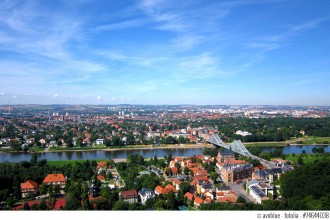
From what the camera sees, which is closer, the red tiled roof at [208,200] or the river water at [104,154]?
the red tiled roof at [208,200]

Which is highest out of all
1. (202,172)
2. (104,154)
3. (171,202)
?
(171,202)

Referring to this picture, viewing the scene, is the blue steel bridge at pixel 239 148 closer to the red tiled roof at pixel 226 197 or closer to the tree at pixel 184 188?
the red tiled roof at pixel 226 197

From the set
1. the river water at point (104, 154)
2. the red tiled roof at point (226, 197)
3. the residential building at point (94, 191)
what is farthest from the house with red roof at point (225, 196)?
the river water at point (104, 154)

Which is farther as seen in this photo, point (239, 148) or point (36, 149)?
point (36, 149)

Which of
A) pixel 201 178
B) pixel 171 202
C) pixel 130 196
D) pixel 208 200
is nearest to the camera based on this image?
pixel 171 202

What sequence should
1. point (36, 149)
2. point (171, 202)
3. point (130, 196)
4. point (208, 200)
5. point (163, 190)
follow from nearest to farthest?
point (171, 202), point (208, 200), point (130, 196), point (163, 190), point (36, 149)

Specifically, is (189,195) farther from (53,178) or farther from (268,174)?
(53,178)

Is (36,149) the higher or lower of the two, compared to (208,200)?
lower

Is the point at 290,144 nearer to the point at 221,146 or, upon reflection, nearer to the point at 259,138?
the point at 259,138

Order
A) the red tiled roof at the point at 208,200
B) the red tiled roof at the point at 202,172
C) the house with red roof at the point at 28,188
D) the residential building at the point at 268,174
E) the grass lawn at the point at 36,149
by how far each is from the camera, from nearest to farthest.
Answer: the red tiled roof at the point at 208,200, the house with red roof at the point at 28,188, the residential building at the point at 268,174, the red tiled roof at the point at 202,172, the grass lawn at the point at 36,149

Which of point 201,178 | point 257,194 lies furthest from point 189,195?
point 201,178
